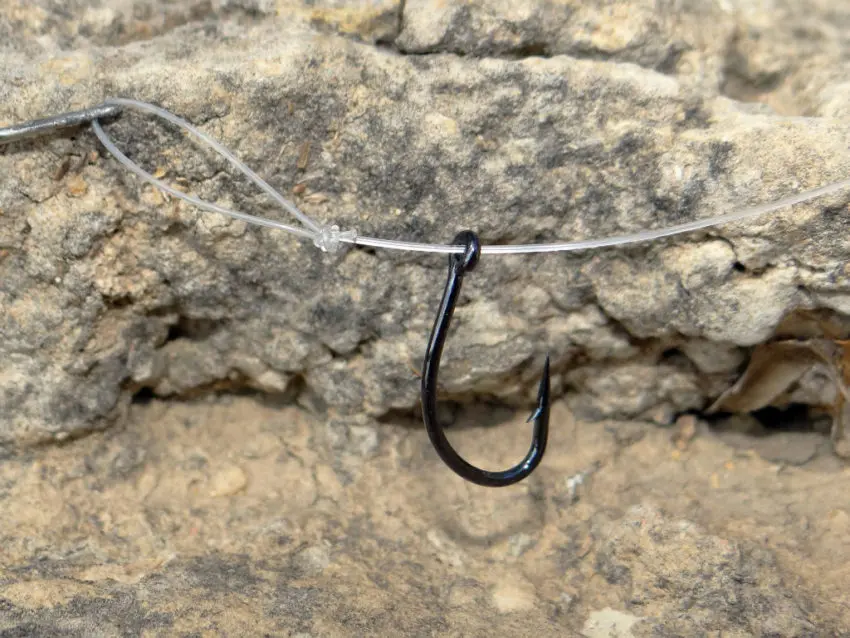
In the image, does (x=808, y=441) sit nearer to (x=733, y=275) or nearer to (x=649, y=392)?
(x=649, y=392)

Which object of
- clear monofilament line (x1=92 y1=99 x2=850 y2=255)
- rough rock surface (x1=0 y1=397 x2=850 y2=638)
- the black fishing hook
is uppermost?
clear monofilament line (x1=92 y1=99 x2=850 y2=255)

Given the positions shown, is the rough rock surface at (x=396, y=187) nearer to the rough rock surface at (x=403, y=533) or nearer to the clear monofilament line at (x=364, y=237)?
the clear monofilament line at (x=364, y=237)

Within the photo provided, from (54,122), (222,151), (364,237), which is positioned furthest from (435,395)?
(54,122)

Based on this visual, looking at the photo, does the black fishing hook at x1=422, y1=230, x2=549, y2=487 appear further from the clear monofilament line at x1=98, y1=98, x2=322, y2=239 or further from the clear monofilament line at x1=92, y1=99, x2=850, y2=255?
the clear monofilament line at x1=98, y1=98, x2=322, y2=239

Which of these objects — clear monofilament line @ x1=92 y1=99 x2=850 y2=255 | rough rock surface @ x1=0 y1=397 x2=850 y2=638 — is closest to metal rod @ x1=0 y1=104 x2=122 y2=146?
clear monofilament line @ x1=92 y1=99 x2=850 y2=255

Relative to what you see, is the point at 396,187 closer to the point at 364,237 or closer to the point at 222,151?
the point at 364,237

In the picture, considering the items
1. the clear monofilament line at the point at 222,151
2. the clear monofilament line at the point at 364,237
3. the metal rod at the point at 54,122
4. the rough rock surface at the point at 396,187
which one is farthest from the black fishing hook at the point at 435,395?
the metal rod at the point at 54,122

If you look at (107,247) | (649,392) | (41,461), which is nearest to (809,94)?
(649,392)
